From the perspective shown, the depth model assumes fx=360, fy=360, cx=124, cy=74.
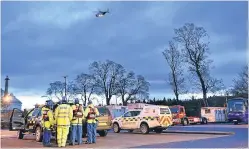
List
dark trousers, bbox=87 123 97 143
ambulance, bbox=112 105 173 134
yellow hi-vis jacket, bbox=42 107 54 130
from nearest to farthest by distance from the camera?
1. yellow hi-vis jacket, bbox=42 107 54 130
2. dark trousers, bbox=87 123 97 143
3. ambulance, bbox=112 105 173 134

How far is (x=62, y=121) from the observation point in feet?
46.6

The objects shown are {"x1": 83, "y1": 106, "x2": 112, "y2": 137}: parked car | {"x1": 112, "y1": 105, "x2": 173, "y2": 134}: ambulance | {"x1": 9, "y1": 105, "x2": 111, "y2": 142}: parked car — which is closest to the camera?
{"x1": 9, "y1": 105, "x2": 111, "y2": 142}: parked car

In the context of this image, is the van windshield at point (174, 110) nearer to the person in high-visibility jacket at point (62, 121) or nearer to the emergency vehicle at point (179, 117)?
the emergency vehicle at point (179, 117)

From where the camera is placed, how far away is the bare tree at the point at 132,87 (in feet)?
214

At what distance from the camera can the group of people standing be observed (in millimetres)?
14203

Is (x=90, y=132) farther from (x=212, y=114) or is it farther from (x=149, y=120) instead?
(x=212, y=114)

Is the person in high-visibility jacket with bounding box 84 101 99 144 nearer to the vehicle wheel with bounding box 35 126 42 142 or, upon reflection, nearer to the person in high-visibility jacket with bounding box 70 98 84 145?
the person in high-visibility jacket with bounding box 70 98 84 145

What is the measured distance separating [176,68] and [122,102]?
15428 millimetres

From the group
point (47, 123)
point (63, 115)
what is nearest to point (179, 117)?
point (47, 123)

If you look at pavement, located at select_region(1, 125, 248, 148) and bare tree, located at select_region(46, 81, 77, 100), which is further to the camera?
bare tree, located at select_region(46, 81, 77, 100)

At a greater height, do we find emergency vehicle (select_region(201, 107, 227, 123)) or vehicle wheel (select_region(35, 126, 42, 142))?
emergency vehicle (select_region(201, 107, 227, 123))

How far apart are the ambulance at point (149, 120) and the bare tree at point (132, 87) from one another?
41.4 meters

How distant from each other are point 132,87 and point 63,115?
173 feet

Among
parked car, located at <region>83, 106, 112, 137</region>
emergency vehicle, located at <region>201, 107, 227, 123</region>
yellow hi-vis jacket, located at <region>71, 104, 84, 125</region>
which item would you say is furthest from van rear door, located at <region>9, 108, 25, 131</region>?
emergency vehicle, located at <region>201, 107, 227, 123</region>
